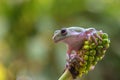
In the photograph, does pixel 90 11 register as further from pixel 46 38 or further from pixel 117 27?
pixel 46 38

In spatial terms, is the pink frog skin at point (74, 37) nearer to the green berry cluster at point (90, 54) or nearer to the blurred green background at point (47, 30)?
the green berry cluster at point (90, 54)

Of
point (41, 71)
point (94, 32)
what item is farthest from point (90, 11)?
point (94, 32)

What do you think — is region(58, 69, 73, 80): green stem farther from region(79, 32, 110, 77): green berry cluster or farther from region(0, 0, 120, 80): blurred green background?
region(0, 0, 120, 80): blurred green background

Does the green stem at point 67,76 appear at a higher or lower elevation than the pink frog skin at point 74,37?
lower

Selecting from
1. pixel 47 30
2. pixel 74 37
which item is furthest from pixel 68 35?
pixel 47 30

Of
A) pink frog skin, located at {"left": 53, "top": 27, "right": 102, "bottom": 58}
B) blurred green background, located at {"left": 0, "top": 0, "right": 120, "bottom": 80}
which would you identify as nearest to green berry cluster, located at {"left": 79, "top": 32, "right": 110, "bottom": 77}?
pink frog skin, located at {"left": 53, "top": 27, "right": 102, "bottom": 58}

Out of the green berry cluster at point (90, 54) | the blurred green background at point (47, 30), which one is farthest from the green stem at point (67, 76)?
the blurred green background at point (47, 30)
